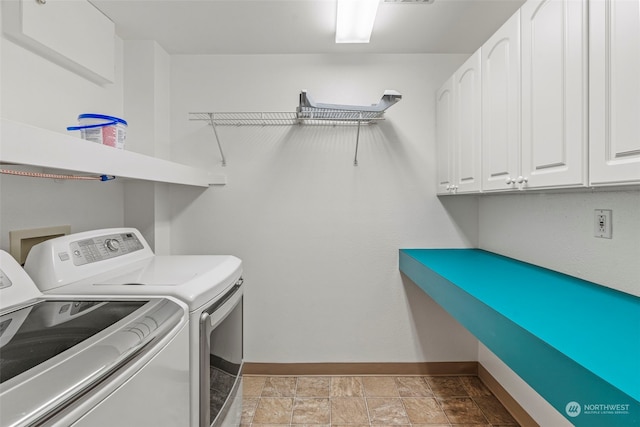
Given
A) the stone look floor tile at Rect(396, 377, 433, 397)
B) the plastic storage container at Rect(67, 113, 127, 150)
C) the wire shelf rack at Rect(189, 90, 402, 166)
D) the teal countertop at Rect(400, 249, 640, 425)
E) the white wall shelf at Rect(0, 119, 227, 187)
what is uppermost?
the wire shelf rack at Rect(189, 90, 402, 166)

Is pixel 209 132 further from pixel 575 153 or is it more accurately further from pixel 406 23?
pixel 575 153

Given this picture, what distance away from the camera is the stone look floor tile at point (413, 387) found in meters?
2.02

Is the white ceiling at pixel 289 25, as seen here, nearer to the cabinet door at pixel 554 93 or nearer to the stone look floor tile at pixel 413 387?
the cabinet door at pixel 554 93

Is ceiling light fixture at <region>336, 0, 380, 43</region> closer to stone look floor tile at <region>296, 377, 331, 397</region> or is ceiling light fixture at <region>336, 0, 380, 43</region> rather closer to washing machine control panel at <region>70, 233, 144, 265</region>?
washing machine control panel at <region>70, 233, 144, 265</region>

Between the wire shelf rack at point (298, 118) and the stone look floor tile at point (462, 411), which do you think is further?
the wire shelf rack at point (298, 118)

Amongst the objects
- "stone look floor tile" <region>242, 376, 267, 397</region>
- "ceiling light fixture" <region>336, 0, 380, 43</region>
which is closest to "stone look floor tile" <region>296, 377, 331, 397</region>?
"stone look floor tile" <region>242, 376, 267, 397</region>

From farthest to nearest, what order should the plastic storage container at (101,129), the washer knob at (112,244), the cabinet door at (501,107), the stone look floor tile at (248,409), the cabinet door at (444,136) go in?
the cabinet door at (444,136) → the stone look floor tile at (248,409) → the washer knob at (112,244) → the cabinet door at (501,107) → the plastic storage container at (101,129)

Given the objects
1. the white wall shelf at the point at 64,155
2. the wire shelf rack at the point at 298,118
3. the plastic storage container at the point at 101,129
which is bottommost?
the white wall shelf at the point at 64,155

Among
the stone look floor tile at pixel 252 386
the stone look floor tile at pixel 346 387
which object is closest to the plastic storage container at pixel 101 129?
the stone look floor tile at pixel 252 386

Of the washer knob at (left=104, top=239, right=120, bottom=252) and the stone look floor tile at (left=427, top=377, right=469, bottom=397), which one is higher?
the washer knob at (left=104, top=239, right=120, bottom=252)

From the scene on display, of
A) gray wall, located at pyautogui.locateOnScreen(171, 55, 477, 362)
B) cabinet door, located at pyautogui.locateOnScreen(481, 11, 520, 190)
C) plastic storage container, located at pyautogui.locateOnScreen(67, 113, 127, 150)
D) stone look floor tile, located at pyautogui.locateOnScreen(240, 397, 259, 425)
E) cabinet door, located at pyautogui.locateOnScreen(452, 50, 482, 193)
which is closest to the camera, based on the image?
plastic storage container, located at pyautogui.locateOnScreen(67, 113, 127, 150)

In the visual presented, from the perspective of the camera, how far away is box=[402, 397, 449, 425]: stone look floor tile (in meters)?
1.76

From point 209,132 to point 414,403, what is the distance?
232 cm

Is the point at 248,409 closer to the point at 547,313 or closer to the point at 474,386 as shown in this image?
the point at 474,386
